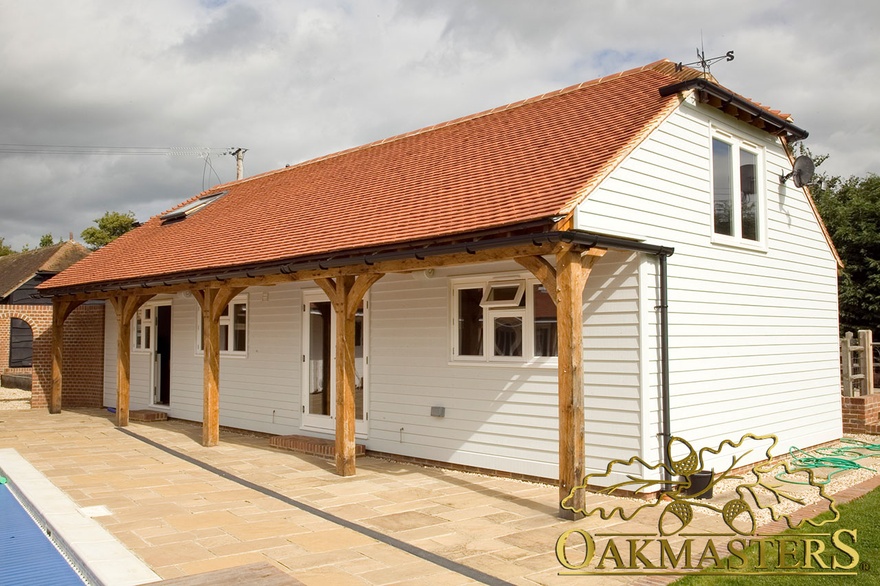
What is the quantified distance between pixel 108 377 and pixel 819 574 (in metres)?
16.3

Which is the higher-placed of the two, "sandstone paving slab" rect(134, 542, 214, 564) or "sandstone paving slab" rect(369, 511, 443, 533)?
"sandstone paving slab" rect(134, 542, 214, 564)

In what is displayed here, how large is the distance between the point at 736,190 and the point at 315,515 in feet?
21.9

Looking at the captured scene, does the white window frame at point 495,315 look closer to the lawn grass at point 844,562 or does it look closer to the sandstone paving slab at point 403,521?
the sandstone paving slab at point 403,521

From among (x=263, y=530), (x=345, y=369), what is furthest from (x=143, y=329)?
(x=263, y=530)

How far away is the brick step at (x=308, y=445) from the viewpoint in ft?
33.3

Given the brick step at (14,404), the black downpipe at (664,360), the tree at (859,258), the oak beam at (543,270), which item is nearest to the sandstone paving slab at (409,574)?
the oak beam at (543,270)

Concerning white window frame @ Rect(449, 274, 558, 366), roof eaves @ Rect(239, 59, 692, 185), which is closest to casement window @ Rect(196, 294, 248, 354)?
roof eaves @ Rect(239, 59, 692, 185)

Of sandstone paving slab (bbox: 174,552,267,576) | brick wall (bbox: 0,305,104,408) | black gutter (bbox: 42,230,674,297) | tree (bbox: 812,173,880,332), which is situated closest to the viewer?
sandstone paving slab (bbox: 174,552,267,576)

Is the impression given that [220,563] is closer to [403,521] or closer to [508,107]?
[403,521]

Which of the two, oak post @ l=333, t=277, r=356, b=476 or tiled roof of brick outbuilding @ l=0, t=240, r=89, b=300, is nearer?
oak post @ l=333, t=277, r=356, b=476

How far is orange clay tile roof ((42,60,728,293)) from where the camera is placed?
308 inches

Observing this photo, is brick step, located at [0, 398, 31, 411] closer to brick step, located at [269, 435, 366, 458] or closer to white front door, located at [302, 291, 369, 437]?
brick step, located at [269, 435, 366, 458]

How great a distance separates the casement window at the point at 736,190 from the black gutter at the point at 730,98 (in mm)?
407

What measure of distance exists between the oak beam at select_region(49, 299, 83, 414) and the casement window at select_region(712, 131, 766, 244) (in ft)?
43.4
